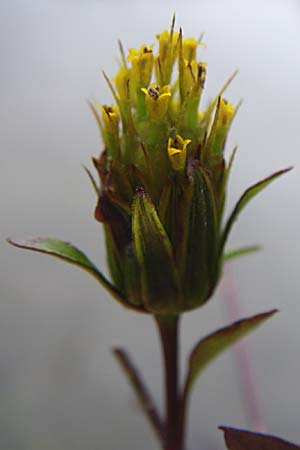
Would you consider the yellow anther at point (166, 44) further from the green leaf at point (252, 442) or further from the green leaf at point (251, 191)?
the green leaf at point (252, 442)

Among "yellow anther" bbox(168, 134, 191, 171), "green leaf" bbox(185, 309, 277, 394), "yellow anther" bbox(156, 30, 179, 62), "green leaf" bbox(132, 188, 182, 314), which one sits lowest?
"green leaf" bbox(185, 309, 277, 394)

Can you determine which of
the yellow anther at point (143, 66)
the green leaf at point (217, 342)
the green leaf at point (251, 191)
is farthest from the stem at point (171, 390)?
the yellow anther at point (143, 66)

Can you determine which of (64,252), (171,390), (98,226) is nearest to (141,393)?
(171,390)

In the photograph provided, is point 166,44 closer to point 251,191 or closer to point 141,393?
point 251,191

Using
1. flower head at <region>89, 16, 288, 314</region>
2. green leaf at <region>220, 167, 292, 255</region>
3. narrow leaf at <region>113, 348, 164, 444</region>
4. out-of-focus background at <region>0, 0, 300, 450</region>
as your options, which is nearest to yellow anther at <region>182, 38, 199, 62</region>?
flower head at <region>89, 16, 288, 314</region>

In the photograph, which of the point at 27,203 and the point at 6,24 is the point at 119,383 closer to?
the point at 27,203

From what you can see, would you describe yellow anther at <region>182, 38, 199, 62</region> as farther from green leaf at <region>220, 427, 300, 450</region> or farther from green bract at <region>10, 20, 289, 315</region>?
green leaf at <region>220, 427, 300, 450</region>
